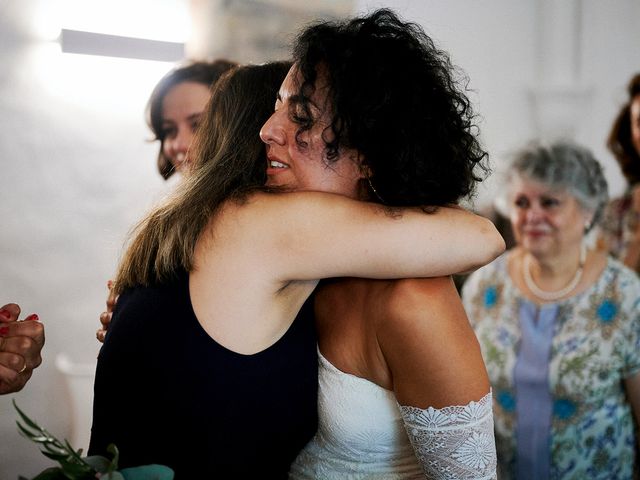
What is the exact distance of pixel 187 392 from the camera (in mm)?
1172

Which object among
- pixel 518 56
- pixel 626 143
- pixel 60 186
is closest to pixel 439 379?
pixel 60 186

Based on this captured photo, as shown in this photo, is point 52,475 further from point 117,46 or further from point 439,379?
point 117,46

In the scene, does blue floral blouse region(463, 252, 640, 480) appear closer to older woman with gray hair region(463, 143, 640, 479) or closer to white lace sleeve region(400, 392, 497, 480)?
older woman with gray hair region(463, 143, 640, 479)

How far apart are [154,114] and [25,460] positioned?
1.48m

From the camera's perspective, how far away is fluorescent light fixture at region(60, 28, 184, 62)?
2.67 m

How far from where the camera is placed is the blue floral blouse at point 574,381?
95.0 inches

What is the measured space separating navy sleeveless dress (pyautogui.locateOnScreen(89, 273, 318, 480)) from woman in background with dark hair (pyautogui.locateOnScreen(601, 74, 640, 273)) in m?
2.20

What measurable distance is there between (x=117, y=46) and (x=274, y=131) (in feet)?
5.71

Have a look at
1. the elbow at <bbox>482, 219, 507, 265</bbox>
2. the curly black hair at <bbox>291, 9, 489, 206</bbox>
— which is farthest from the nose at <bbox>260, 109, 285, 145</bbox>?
the elbow at <bbox>482, 219, 507, 265</bbox>

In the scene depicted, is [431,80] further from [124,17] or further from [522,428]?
[124,17]

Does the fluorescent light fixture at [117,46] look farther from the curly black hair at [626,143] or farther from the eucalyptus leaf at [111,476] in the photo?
the eucalyptus leaf at [111,476]

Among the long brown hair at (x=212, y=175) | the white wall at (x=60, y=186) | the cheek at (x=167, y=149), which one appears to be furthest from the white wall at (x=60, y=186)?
the long brown hair at (x=212, y=175)

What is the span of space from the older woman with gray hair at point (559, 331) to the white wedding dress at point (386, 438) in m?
1.30

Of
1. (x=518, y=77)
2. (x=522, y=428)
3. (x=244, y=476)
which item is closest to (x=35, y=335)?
(x=244, y=476)
